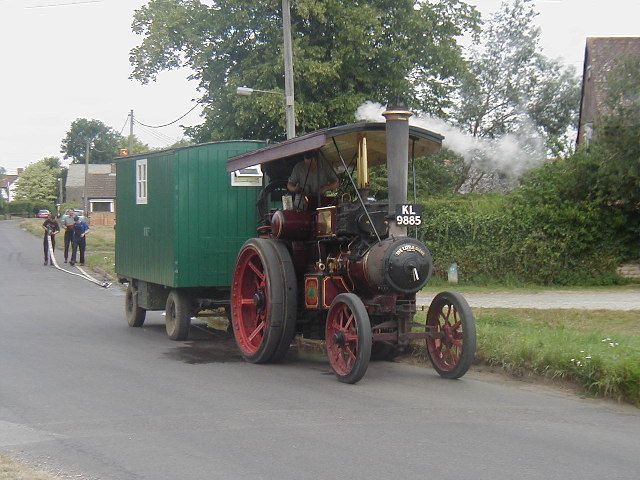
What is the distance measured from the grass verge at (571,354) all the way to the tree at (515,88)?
2116 cm

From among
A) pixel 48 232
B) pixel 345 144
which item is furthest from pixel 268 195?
pixel 48 232

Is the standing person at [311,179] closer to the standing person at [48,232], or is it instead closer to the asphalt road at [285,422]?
the asphalt road at [285,422]

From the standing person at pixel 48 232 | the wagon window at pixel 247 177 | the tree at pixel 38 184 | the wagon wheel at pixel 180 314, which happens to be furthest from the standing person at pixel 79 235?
the tree at pixel 38 184

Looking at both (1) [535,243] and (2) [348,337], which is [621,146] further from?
(2) [348,337]

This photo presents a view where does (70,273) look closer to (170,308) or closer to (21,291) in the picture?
(21,291)

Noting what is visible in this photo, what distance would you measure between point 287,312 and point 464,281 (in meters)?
12.2

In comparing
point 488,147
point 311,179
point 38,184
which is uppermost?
point 38,184

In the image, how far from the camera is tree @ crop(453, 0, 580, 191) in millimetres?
34219

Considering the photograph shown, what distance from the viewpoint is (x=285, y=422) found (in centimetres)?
767

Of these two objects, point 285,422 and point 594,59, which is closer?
point 285,422

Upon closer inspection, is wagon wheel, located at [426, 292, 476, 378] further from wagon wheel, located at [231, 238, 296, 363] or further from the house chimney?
wagon wheel, located at [231, 238, 296, 363]

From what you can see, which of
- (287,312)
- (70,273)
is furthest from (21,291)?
(287,312)

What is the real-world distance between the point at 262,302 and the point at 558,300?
29.1 ft

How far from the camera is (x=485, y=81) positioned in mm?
35875
